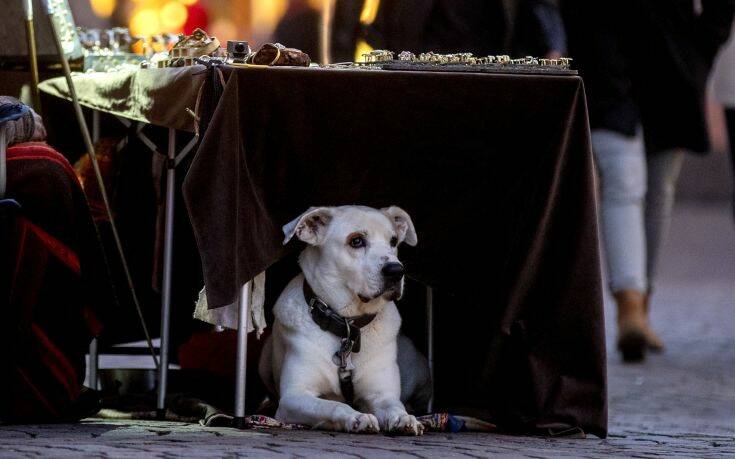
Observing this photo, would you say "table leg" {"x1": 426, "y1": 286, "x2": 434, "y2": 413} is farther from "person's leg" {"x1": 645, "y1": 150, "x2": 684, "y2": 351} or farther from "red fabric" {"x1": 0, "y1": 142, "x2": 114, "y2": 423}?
"person's leg" {"x1": 645, "y1": 150, "x2": 684, "y2": 351}

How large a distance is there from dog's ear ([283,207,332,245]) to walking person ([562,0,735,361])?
3.82 metres

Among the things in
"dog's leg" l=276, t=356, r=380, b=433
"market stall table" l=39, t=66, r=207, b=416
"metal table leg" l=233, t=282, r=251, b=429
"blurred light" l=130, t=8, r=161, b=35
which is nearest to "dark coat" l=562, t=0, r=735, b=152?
"market stall table" l=39, t=66, r=207, b=416

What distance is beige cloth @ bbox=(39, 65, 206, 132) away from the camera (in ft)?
16.5

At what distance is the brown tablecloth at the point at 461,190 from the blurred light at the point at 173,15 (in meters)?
12.6

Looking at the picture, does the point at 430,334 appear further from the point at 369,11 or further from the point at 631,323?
the point at 631,323

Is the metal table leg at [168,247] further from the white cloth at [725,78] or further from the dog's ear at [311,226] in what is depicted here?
the white cloth at [725,78]

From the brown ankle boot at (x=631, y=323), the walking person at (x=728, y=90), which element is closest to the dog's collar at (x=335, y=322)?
the brown ankle boot at (x=631, y=323)

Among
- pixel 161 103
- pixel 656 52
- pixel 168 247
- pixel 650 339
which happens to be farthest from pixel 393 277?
pixel 656 52

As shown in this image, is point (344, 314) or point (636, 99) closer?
point (344, 314)

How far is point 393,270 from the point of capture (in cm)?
520

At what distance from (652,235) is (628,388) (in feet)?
6.87

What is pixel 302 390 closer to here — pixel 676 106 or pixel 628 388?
pixel 628 388

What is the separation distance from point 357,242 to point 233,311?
1.85 ft

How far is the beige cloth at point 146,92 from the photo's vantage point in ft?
16.5
